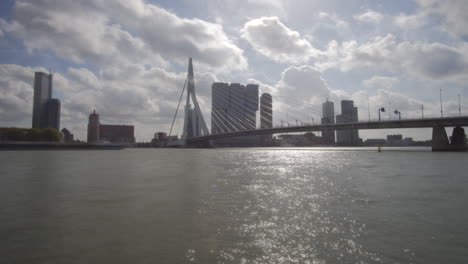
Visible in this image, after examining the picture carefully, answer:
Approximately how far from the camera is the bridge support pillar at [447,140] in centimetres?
5528

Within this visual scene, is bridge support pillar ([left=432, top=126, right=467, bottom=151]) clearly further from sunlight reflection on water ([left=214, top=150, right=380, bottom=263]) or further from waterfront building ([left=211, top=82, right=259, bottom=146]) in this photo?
waterfront building ([left=211, top=82, right=259, bottom=146])

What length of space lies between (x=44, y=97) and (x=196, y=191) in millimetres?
227065

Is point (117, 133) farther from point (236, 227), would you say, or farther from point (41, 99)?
point (236, 227)

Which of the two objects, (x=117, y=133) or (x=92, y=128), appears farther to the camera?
(x=117, y=133)

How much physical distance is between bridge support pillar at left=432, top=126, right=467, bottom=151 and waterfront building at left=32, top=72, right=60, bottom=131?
208 m

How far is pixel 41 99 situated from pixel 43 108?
277 inches

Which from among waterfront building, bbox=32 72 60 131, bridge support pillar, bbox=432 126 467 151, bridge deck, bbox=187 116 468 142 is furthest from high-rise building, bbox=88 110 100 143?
bridge support pillar, bbox=432 126 467 151

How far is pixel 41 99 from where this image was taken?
7367 inches

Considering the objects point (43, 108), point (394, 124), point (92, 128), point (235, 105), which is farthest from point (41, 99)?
point (394, 124)

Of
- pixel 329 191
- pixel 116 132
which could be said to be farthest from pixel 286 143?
pixel 329 191

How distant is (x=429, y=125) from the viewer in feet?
184

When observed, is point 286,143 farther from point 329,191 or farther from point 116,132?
point 329,191

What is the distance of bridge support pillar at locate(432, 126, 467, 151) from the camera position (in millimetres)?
55281

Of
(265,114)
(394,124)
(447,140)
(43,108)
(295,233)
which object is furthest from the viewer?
(43,108)
